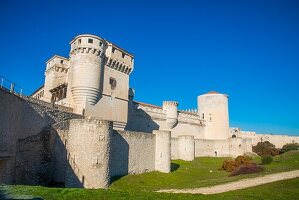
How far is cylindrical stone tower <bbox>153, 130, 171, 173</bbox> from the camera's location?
95.3ft

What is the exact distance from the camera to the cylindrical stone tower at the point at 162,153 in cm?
2905

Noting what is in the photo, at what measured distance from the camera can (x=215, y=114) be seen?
5731 cm

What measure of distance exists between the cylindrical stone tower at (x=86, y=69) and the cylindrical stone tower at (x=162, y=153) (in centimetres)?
748

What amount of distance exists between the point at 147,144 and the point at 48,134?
1006cm

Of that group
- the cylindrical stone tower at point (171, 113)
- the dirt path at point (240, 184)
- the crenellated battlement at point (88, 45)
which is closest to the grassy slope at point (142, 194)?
the dirt path at point (240, 184)

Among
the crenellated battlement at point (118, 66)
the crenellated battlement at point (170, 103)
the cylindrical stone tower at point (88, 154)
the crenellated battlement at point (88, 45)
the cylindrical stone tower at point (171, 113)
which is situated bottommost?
the cylindrical stone tower at point (88, 154)

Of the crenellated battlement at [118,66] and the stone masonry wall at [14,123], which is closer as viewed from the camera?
the stone masonry wall at [14,123]

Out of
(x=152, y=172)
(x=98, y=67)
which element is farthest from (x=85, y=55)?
(x=152, y=172)

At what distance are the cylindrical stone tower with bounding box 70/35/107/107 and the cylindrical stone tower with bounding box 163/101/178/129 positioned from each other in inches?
876

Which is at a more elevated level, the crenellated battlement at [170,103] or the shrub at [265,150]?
the crenellated battlement at [170,103]

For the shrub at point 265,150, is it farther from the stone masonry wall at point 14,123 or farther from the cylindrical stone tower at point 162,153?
the stone masonry wall at point 14,123

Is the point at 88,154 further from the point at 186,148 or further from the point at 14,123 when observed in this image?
the point at 186,148

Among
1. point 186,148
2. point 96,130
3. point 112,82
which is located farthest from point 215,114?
point 96,130

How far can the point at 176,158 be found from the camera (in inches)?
1583
